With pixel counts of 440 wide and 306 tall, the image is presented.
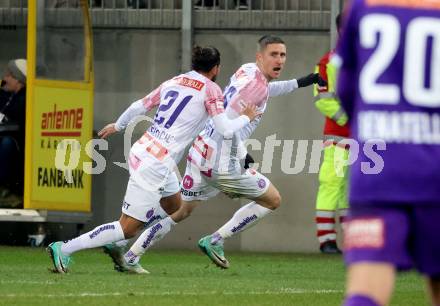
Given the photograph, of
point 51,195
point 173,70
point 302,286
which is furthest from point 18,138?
point 302,286

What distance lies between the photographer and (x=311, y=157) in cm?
1702

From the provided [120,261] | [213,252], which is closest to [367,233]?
[120,261]

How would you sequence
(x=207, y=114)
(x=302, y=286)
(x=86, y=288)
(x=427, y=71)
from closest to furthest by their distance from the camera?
(x=427, y=71) → (x=86, y=288) → (x=302, y=286) → (x=207, y=114)

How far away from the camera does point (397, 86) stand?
5.23 m

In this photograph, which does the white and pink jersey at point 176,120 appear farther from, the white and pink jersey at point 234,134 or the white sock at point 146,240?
the white and pink jersey at point 234,134

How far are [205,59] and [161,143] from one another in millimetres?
800

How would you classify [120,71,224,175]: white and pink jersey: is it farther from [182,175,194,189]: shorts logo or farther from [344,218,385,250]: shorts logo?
[344,218,385,250]: shorts logo

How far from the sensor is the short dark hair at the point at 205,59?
1161 cm

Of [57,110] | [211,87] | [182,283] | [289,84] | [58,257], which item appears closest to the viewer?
[182,283]

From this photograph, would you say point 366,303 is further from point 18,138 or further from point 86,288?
point 18,138

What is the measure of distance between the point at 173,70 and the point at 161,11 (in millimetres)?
747

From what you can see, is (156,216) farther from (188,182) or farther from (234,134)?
(234,134)

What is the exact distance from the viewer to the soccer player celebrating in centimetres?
504

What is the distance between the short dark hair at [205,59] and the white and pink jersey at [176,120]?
0.07 meters
